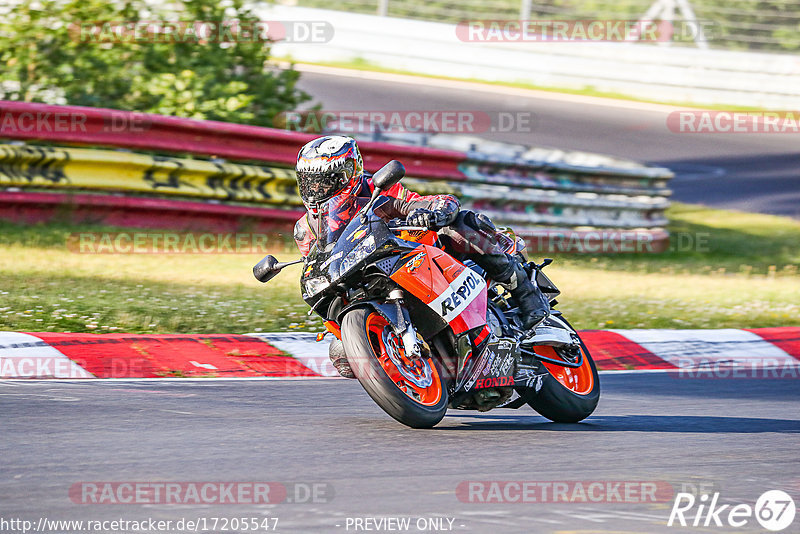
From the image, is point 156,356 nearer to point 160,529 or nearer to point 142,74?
point 160,529

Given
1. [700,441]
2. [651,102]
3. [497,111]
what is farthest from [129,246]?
[651,102]

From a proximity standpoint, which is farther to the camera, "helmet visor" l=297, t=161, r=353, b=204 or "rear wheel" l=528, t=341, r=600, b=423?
"rear wheel" l=528, t=341, r=600, b=423

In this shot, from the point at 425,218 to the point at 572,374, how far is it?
5.01ft

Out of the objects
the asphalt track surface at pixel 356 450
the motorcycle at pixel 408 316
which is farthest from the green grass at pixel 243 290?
the motorcycle at pixel 408 316

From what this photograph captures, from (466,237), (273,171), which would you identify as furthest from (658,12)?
(466,237)

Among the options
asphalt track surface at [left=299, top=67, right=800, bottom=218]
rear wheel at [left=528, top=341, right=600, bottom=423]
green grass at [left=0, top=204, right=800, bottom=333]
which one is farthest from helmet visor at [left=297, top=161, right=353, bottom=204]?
asphalt track surface at [left=299, top=67, right=800, bottom=218]

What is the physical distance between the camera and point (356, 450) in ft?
16.8

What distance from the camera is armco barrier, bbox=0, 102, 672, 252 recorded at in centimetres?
1041

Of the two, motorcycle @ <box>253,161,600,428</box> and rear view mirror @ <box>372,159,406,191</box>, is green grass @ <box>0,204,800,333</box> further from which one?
rear view mirror @ <box>372,159,406,191</box>

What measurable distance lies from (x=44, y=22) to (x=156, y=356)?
668 centimetres

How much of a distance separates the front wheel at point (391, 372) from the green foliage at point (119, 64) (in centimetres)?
746

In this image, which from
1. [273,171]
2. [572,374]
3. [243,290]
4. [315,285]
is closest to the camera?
[315,285]

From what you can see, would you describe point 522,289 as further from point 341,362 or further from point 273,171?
point 273,171

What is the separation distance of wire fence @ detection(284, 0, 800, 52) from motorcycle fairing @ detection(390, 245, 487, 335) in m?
18.5
